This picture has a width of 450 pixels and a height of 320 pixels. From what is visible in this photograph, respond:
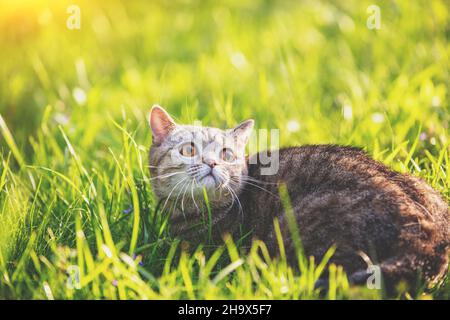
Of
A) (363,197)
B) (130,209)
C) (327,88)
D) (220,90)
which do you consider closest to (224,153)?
→ (130,209)

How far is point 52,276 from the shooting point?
2.12m

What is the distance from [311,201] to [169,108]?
1.91 meters

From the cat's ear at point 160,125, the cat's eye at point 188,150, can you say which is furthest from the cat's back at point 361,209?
the cat's ear at point 160,125

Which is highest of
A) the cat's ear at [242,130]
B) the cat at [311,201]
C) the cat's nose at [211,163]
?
the cat's ear at [242,130]

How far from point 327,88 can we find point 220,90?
2.59 feet

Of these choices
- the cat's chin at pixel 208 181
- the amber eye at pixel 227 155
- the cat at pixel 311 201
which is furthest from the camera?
the amber eye at pixel 227 155

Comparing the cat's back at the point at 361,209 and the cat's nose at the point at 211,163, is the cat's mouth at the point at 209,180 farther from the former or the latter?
the cat's back at the point at 361,209

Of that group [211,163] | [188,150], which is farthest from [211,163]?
[188,150]

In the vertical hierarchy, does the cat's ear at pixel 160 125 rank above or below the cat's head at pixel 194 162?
above

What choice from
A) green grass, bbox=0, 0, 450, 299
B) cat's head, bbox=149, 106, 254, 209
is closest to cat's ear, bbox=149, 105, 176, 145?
cat's head, bbox=149, 106, 254, 209

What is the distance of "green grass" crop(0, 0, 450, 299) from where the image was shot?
84.8 inches

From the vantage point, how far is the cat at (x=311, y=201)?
2.12 meters

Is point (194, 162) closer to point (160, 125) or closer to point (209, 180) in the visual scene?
point (209, 180)

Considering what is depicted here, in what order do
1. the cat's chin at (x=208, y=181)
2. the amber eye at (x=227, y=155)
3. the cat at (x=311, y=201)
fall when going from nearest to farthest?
the cat at (x=311, y=201) < the cat's chin at (x=208, y=181) < the amber eye at (x=227, y=155)
